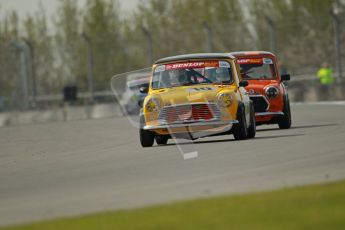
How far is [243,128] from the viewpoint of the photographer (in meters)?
18.4

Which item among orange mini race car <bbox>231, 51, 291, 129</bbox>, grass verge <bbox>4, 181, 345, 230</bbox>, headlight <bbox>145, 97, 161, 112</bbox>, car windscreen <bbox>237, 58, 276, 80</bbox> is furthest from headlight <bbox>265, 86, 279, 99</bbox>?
grass verge <bbox>4, 181, 345, 230</bbox>

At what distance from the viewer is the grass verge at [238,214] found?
8.65 metres

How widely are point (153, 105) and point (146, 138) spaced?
0.58m

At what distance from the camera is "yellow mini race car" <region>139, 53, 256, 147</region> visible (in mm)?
18062

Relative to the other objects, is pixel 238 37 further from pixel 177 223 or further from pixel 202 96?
pixel 177 223

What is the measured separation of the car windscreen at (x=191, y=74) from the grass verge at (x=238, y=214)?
8.65 meters

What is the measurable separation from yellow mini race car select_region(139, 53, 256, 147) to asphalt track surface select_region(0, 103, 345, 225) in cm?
28

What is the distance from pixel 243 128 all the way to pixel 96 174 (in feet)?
15.8

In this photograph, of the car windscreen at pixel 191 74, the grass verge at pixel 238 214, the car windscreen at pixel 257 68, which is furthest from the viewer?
the car windscreen at pixel 257 68

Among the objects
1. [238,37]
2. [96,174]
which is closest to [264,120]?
[96,174]

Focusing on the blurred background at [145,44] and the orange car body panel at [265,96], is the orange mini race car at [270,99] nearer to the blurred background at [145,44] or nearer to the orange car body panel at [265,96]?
the orange car body panel at [265,96]

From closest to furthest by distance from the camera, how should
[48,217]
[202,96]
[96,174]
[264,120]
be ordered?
[48,217]
[96,174]
[202,96]
[264,120]

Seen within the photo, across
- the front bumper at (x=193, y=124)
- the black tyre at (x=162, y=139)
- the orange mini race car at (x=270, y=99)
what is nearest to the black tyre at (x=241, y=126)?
the front bumper at (x=193, y=124)

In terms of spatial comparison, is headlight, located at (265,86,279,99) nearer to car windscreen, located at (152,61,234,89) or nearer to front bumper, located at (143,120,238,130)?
car windscreen, located at (152,61,234,89)
